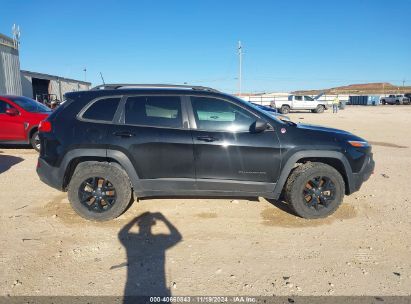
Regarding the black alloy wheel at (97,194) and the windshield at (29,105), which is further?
the windshield at (29,105)

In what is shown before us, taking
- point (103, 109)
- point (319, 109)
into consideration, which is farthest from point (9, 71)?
point (319, 109)

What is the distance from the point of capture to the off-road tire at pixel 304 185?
414cm

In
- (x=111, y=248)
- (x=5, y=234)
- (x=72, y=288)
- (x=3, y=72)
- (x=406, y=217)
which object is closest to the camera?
(x=72, y=288)

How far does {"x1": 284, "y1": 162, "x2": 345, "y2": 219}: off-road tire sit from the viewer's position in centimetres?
414

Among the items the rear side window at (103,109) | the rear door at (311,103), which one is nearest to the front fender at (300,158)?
the rear side window at (103,109)

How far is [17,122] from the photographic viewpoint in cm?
838

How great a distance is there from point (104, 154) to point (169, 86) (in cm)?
137

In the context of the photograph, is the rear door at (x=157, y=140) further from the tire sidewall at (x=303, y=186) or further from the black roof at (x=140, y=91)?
the tire sidewall at (x=303, y=186)

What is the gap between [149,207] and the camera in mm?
4652

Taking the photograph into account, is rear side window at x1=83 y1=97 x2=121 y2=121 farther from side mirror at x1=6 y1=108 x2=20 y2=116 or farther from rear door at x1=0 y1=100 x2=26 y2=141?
side mirror at x1=6 y1=108 x2=20 y2=116

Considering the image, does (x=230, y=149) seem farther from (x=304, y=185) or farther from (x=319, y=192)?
(x=319, y=192)

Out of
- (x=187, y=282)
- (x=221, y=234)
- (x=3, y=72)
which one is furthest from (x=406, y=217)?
(x=3, y=72)

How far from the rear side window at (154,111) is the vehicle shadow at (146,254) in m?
1.30

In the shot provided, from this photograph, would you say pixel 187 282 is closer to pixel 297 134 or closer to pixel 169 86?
pixel 297 134
